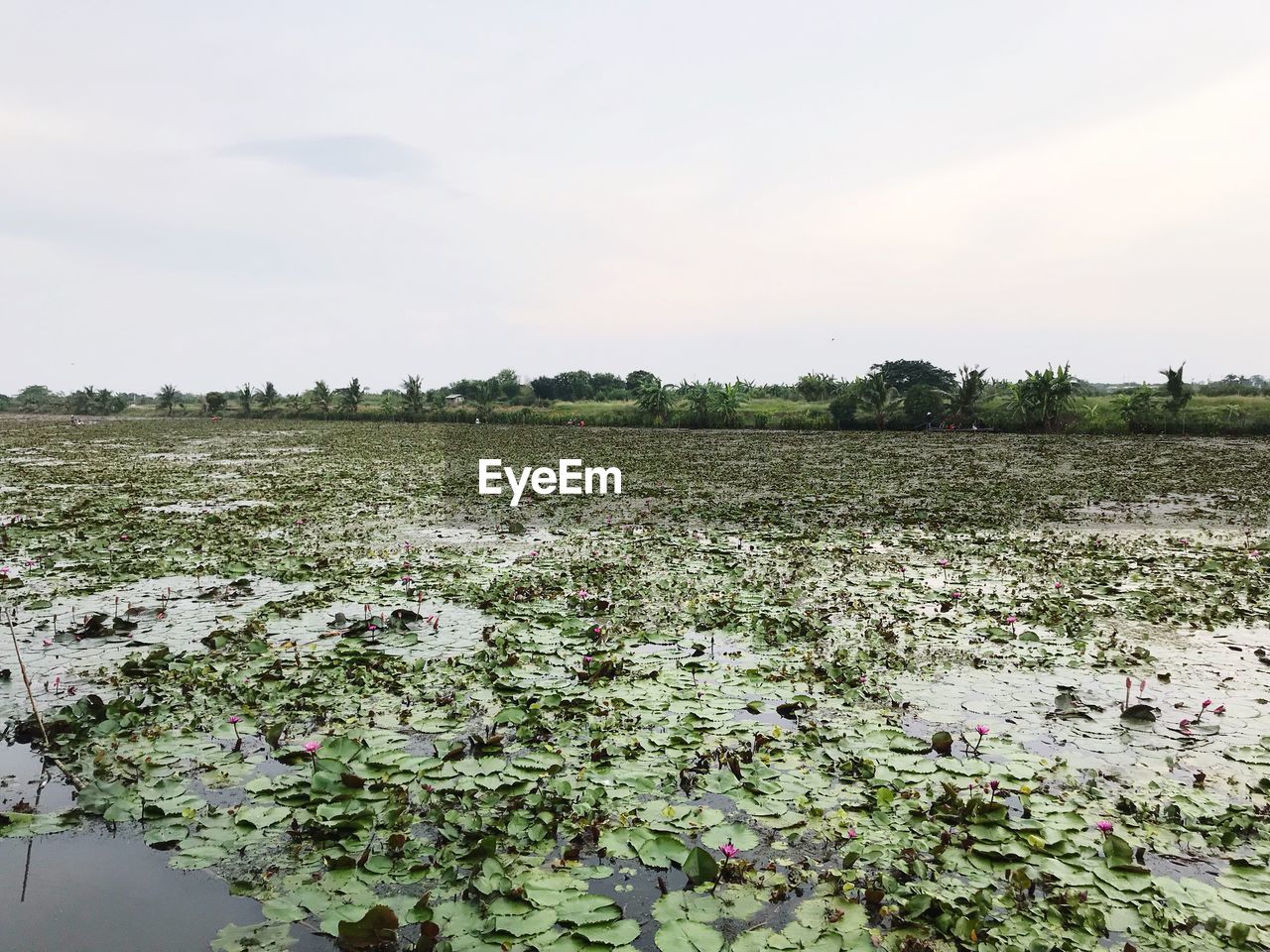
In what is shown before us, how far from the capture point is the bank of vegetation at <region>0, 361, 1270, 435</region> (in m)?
37.1

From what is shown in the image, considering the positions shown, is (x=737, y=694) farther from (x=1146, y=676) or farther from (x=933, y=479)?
(x=933, y=479)

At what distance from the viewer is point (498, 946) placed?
2977 mm

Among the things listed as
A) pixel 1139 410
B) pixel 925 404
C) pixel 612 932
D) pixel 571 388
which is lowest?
pixel 612 932

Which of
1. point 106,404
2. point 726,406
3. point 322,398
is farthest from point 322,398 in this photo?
point 726,406

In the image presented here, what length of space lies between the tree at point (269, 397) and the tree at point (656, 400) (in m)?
39.6

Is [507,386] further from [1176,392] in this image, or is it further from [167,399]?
[1176,392]

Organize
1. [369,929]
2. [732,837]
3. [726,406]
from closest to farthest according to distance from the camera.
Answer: [369,929] → [732,837] → [726,406]

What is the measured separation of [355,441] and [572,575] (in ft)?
96.8

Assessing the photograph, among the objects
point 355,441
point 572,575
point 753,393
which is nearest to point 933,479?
point 572,575

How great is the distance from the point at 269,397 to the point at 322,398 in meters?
8.55

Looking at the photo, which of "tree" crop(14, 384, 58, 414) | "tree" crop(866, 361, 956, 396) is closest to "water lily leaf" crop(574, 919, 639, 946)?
"tree" crop(866, 361, 956, 396)

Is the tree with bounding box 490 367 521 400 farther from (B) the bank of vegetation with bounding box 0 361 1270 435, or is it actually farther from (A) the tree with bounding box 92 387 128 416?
(A) the tree with bounding box 92 387 128 416

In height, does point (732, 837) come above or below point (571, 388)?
below

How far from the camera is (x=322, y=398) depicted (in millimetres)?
65375
